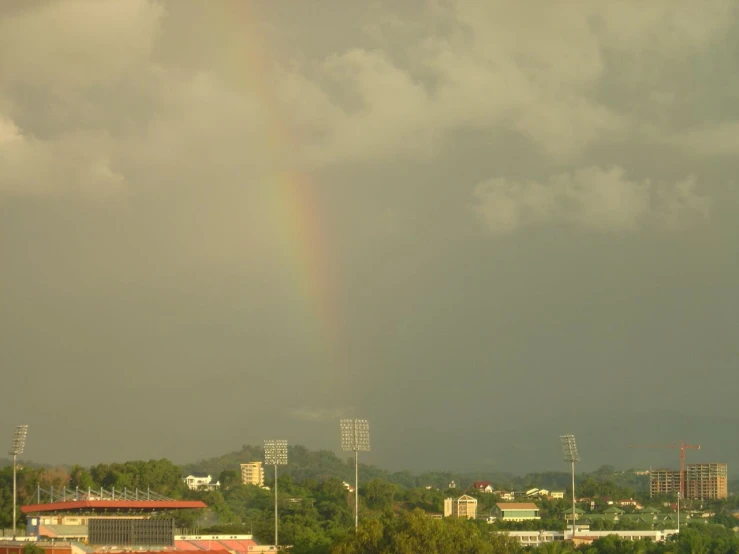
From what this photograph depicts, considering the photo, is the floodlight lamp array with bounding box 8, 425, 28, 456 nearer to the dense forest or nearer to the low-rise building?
the dense forest

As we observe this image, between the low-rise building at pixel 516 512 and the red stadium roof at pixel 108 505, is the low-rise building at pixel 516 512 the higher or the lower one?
the lower one

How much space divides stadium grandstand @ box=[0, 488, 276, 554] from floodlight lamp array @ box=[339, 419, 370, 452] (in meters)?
11.9

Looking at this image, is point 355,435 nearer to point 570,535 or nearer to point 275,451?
point 275,451

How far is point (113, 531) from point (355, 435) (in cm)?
2174

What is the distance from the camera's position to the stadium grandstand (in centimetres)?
8894

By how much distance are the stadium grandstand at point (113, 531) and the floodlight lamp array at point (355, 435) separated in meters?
11.9

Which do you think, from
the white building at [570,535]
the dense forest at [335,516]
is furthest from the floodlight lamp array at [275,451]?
the white building at [570,535]

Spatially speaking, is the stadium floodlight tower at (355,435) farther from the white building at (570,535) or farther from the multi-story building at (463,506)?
the multi-story building at (463,506)

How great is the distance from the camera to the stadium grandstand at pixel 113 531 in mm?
88938

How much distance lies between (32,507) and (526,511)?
279ft

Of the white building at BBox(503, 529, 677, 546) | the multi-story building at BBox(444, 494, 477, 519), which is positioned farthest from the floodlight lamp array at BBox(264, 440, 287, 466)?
the multi-story building at BBox(444, 494, 477, 519)

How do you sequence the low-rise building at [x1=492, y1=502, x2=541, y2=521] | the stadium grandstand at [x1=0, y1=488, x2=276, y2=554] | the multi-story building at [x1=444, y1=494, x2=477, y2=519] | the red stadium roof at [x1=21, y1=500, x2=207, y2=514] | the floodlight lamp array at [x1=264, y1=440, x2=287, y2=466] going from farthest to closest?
1. the multi-story building at [x1=444, y1=494, x2=477, y2=519]
2. the low-rise building at [x1=492, y1=502, x2=541, y2=521]
3. the floodlight lamp array at [x1=264, y1=440, x2=287, y2=466]
4. the red stadium roof at [x1=21, y1=500, x2=207, y2=514]
5. the stadium grandstand at [x1=0, y1=488, x2=276, y2=554]

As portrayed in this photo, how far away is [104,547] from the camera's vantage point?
88.8 meters

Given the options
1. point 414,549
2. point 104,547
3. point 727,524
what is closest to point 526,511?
point 727,524
